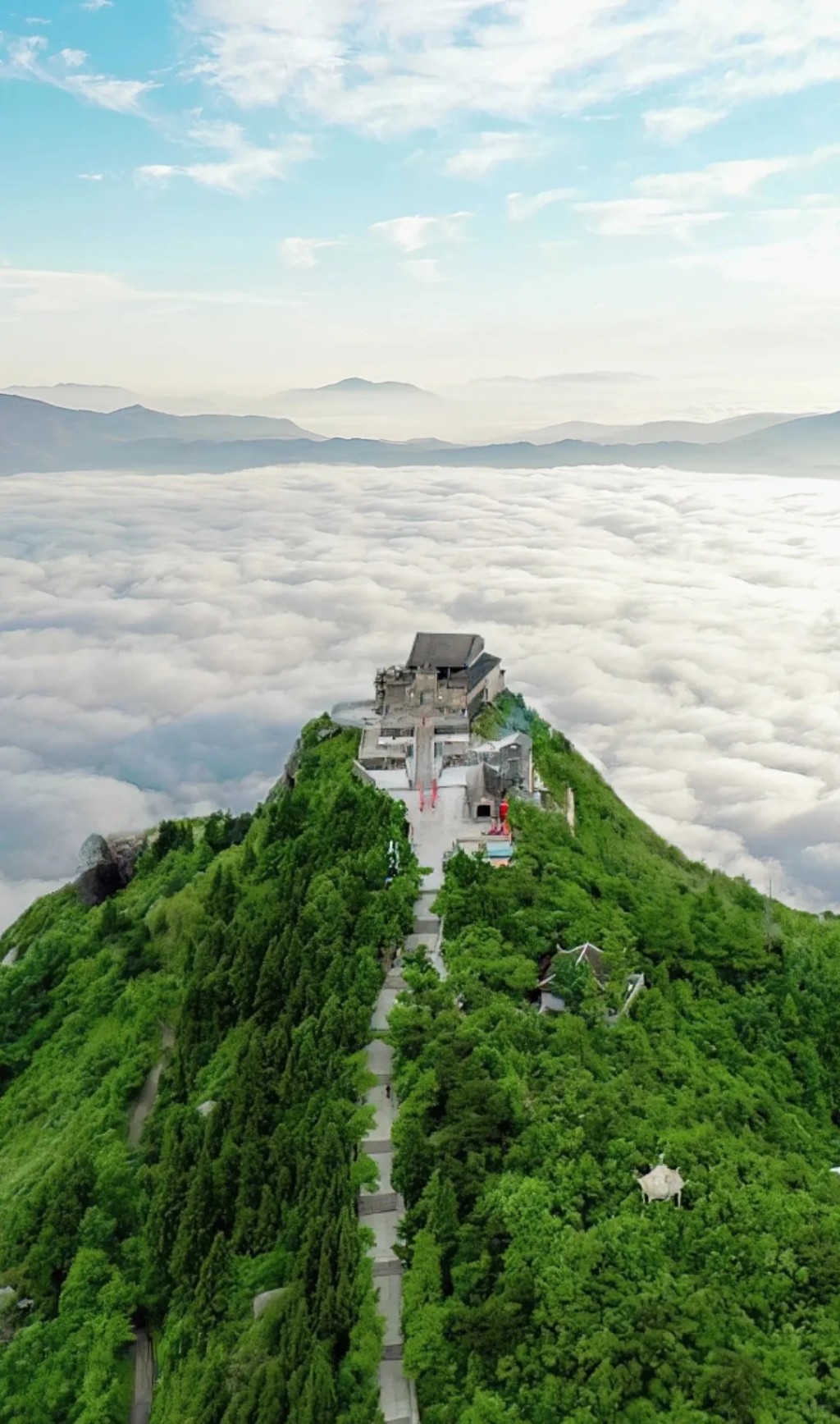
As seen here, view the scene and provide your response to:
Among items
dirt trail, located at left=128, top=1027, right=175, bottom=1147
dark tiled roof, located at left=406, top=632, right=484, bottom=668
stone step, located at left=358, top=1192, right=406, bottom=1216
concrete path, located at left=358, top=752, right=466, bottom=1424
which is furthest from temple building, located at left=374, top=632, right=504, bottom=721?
stone step, located at left=358, top=1192, right=406, bottom=1216

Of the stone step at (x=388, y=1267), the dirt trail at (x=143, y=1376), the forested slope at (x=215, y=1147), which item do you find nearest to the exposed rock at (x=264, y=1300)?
the forested slope at (x=215, y=1147)

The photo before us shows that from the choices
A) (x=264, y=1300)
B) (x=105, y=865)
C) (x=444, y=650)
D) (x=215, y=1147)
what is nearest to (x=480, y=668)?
(x=444, y=650)

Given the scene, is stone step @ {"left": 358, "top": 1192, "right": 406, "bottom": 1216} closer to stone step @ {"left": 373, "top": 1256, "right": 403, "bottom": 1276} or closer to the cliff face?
stone step @ {"left": 373, "top": 1256, "right": 403, "bottom": 1276}

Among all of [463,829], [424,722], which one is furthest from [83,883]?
[463,829]

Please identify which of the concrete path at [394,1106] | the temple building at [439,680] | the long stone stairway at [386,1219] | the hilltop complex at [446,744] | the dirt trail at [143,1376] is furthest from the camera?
the temple building at [439,680]

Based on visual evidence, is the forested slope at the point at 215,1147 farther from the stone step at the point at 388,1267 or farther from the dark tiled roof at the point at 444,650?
the dark tiled roof at the point at 444,650

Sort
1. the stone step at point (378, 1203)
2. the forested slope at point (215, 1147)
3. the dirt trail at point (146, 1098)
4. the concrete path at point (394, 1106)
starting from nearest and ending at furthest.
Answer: the concrete path at point (394, 1106), the forested slope at point (215, 1147), the stone step at point (378, 1203), the dirt trail at point (146, 1098)
